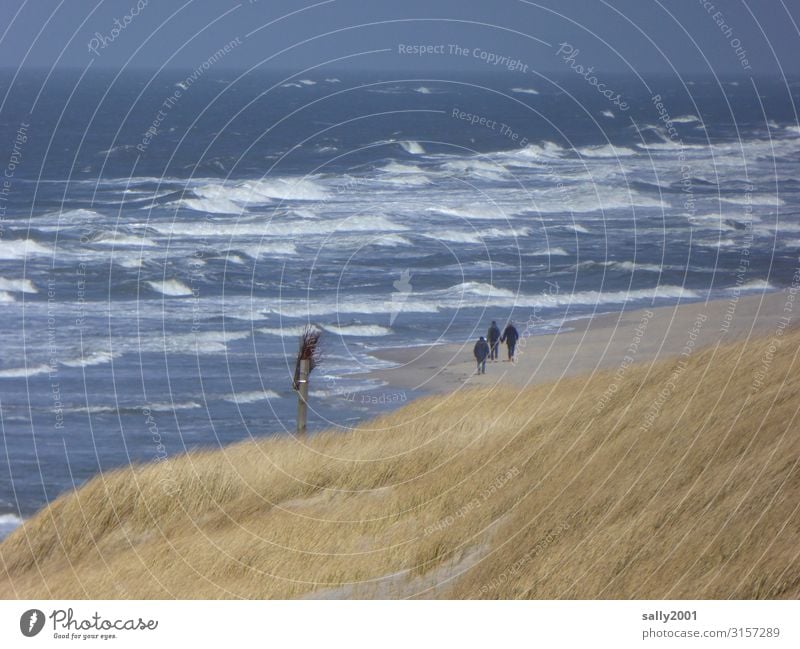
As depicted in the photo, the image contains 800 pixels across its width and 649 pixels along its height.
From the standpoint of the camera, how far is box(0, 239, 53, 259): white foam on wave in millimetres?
22828

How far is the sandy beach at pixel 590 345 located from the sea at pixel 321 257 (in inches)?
21.7

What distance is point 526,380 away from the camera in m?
14.1

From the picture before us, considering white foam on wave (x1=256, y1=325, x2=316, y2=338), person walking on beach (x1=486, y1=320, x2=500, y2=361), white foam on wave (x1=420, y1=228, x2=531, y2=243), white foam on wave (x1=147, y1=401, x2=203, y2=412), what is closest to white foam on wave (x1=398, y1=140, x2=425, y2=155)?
white foam on wave (x1=420, y1=228, x2=531, y2=243)

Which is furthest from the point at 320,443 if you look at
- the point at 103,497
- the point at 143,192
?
the point at 143,192

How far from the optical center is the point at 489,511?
880cm

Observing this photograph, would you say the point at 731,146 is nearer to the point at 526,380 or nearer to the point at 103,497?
the point at 526,380

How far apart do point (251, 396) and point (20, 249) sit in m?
8.70

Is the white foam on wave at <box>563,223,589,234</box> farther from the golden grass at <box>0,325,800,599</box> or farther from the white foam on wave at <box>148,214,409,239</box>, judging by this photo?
the golden grass at <box>0,325,800,599</box>

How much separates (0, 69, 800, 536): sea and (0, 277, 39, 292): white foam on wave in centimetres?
7

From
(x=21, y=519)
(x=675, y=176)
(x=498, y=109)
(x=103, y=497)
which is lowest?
(x=21, y=519)

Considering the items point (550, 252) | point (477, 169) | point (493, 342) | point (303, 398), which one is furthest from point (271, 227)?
point (303, 398)
